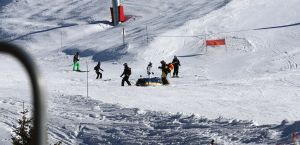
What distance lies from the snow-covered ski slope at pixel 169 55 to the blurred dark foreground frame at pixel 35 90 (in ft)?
40.7

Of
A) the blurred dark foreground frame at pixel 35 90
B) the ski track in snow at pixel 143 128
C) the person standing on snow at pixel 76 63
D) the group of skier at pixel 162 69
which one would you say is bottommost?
the ski track in snow at pixel 143 128

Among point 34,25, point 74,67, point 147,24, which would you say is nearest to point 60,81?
point 74,67

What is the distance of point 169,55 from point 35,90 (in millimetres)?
37541

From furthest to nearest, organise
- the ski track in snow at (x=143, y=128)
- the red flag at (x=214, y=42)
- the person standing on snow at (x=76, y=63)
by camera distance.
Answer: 1. the red flag at (x=214, y=42)
2. the person standing on snow at (x=76, y=63)
3. the ski track in snow at (x=143, y=128)

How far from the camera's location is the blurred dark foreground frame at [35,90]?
2107 mm

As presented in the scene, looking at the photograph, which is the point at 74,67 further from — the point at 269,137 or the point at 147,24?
the point at 269,137

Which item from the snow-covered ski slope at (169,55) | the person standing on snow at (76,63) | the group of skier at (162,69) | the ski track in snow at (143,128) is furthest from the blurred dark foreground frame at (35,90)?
the person standing on snow at (76,63)

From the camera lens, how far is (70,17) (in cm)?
5588

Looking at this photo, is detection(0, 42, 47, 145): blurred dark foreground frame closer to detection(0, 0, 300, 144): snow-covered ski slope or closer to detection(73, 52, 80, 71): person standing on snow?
detection(0, 0, 300, 144): snow-covered ski slope

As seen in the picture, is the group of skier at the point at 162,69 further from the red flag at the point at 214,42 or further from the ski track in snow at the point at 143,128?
the red flag at the point at 214,42

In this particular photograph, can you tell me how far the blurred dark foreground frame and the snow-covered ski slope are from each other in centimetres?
1242

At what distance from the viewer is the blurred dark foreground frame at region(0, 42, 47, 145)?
2107 millimetres

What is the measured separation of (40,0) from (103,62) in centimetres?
2628

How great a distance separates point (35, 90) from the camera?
2166 mm
